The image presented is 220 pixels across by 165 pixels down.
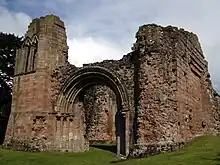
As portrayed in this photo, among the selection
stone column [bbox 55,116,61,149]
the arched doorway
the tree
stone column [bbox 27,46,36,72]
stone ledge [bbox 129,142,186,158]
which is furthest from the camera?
the tree

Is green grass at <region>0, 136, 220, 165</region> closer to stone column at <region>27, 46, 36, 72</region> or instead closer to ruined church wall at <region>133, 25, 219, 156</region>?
ruined church wall at <region>133, 25, 219, 156</region>

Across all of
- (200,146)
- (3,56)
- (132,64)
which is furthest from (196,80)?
(3,56)

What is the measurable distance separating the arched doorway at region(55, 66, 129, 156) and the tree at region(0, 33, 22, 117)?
8567mm

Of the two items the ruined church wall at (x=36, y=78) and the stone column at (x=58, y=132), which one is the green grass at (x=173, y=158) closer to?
the stone column at (x=58, y=132)

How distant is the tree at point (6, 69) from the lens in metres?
25.0

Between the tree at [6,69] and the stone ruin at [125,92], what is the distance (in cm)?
576

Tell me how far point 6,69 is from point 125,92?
40.2 ft

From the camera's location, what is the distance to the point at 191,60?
57.6 feet

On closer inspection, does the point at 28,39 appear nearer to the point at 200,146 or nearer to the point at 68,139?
the point at 68,139

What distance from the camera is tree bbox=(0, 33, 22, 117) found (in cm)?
2498

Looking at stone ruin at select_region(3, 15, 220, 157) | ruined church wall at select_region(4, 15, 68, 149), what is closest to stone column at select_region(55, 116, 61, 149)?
stone ruin at select_region(3, 15, 220, 157)

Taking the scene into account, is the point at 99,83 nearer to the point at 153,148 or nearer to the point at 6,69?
the point at 153,148

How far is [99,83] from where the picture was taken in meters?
17.8

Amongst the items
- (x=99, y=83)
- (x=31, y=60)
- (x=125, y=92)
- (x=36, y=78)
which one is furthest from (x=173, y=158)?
(x=31, y=60)
